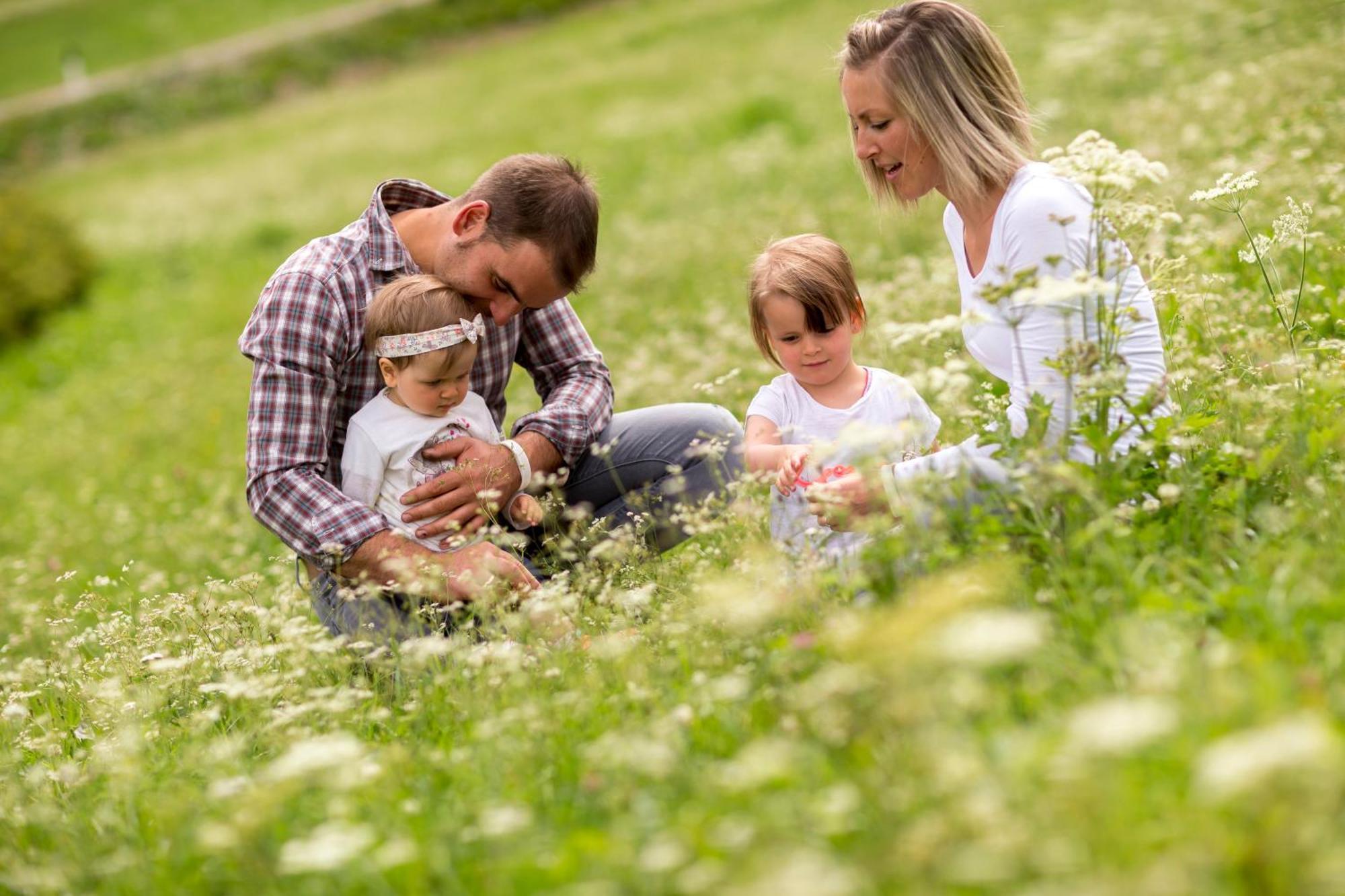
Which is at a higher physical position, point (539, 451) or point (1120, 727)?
point (539, 451)

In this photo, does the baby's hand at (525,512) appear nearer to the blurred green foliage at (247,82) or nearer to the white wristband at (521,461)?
the white wristband at (521,461)

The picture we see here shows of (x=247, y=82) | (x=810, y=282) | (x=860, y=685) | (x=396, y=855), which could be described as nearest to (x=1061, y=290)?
(x=860, y=685)

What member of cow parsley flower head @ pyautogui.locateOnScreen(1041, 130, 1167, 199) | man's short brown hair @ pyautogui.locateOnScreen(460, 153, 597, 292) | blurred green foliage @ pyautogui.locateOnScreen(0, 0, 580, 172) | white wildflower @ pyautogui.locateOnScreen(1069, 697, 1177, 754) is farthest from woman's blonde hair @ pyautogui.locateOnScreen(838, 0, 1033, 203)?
blurred green foliage @ pyautogui.locateOnScreen(0, 0, 580, 172)

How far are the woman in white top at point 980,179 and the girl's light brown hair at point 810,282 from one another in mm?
328

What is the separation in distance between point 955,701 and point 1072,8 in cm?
1666

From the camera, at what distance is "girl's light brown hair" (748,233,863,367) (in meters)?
4.36

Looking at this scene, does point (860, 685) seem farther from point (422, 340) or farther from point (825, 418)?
point (422, 340)

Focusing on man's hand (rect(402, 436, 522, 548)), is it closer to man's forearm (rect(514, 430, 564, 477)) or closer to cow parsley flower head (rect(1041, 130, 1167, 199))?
man's forearm (rect(514, 430, 564, 477))

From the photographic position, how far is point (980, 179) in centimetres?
404

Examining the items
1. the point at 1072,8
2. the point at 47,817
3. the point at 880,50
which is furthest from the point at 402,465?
the point at 1072,8

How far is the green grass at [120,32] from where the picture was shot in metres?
41.8

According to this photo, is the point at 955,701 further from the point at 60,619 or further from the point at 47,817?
the point at 60,619

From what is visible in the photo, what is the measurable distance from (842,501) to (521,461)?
1.75 meters

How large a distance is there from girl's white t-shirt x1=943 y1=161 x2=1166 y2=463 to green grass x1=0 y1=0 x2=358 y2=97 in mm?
43169
